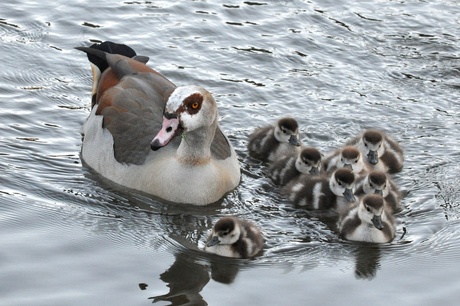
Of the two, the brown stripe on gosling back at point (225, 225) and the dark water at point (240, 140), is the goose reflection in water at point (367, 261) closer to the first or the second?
the dark water at point (240, 140)

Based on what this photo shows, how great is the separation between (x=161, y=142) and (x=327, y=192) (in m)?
1.51

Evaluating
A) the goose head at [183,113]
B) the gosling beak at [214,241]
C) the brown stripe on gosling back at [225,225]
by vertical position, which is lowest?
the gosling beak at [214,241]

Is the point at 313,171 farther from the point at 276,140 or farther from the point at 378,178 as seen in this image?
the point at 378,178

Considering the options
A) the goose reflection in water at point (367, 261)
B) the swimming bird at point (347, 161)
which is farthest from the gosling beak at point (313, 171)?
the goose reflection in water at point (367, 261)

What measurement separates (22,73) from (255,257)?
4432 millimetres

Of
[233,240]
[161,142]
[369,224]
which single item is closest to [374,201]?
[369,224]

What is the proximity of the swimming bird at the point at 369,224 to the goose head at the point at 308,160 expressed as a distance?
1084mm

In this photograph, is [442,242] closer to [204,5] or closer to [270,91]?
[270,91]

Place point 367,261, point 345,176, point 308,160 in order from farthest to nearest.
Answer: point 308,160, point 345,176, point 367,261

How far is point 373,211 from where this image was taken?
858 cm

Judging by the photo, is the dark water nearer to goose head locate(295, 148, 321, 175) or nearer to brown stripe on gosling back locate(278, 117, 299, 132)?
goose head locate(295, 148, 321, 175)

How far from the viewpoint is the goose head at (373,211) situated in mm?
8547

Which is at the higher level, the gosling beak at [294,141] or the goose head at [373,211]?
the goose head at [373,211]

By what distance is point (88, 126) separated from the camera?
405 inches
